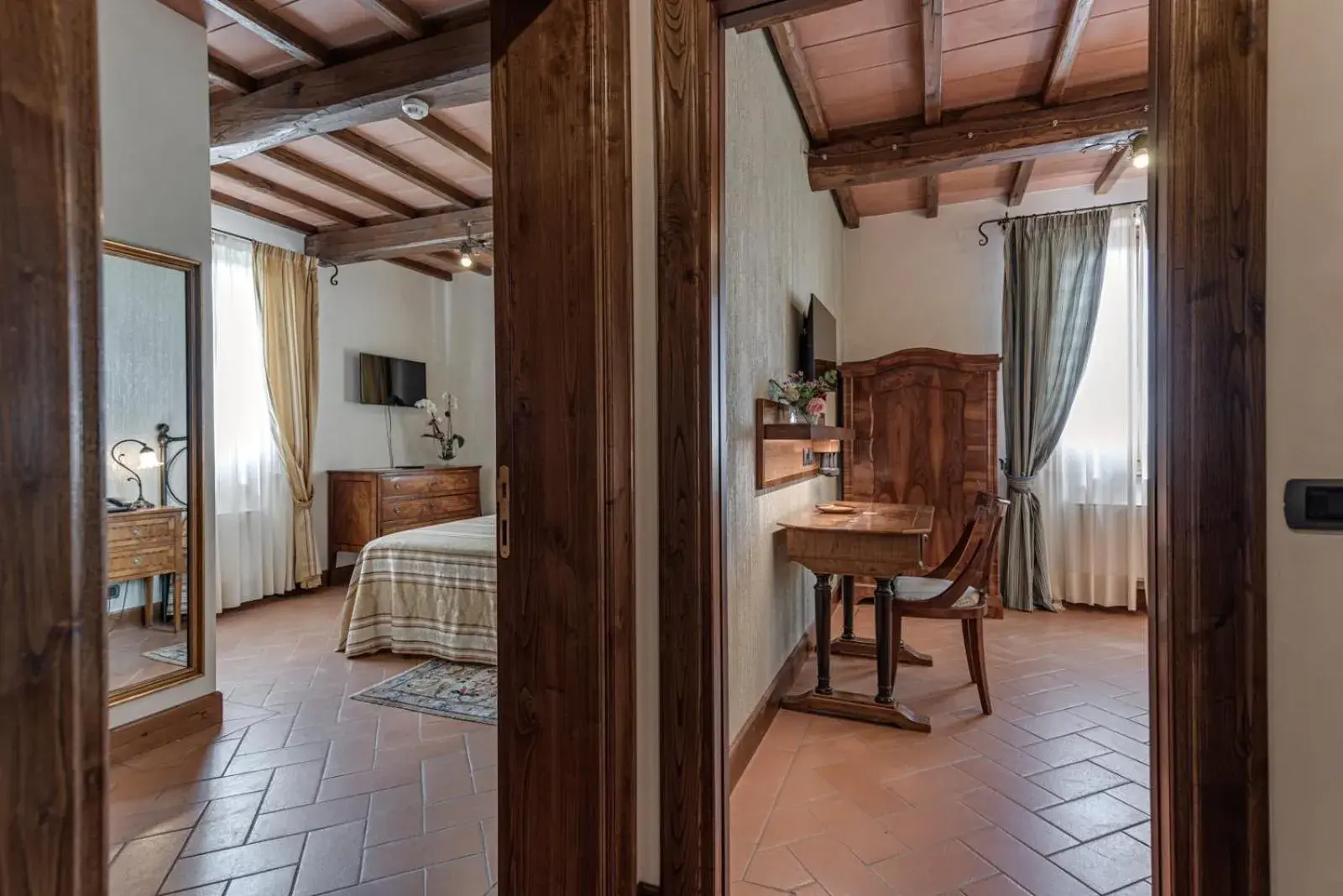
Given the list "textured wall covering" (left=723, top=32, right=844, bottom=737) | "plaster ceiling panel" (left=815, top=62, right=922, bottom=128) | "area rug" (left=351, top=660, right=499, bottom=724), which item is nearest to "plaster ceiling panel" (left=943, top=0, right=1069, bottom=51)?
"plaster ceiling panel" (left=815, top=62, right=922, bottom=128)

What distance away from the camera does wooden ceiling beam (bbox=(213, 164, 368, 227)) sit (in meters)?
4.14

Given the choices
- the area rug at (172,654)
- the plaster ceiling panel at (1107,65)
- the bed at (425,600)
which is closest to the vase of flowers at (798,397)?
the bed at (425,600)

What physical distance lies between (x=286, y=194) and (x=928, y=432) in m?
5.07

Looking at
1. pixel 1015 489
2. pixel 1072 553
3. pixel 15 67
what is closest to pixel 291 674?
pixel 15 67

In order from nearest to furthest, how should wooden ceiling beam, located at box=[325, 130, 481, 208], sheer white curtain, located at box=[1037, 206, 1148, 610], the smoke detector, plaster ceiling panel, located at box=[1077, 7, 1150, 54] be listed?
plaster ceiling panel, located at box=[1077, 7, 1150, 54] < the smoke detector < wooden ceiling beam, located at box=[325, 130, 481, 208] < sheer white curtain, located at box=[1037, 206, 1148, 610]

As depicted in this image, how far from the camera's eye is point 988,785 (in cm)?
219

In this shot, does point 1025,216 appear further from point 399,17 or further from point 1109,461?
point 399,17

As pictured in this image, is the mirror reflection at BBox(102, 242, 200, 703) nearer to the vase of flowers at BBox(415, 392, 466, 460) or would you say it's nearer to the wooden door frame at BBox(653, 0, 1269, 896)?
the wooden door frame at BBox(653, 0, 1269, 896)

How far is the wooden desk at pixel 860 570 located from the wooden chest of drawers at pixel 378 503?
3.80 metres

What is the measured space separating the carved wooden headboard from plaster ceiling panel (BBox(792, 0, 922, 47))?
7.71 ft

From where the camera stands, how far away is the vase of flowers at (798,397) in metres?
2.87

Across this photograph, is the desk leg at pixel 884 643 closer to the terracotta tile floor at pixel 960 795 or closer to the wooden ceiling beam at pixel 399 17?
the terracotta tile floor at pixel 960 795

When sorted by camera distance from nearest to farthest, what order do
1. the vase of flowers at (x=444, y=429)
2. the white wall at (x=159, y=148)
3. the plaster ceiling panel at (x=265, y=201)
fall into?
the white wall at (x=159, y=148)
the plaster ceiling panel at (x=265, y=201)
the vase of flowers at (x=444, y=429)

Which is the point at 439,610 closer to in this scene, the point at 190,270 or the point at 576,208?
the point at 190,270
